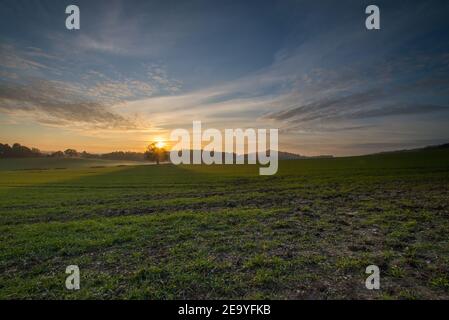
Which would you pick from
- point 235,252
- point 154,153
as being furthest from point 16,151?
point 235,252

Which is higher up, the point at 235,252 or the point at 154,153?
the point at 154,153

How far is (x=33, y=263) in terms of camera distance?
1022 cm

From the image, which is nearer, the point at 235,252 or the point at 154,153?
the point at 235,252

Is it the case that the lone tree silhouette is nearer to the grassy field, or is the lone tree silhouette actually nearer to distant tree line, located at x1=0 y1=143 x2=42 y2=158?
distant tree line, located at x1=0 y1=143 x2=42 y2=158

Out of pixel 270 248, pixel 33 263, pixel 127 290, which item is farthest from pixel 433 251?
pixel 33 263

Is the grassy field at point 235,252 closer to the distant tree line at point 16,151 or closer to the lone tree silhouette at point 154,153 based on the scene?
the lone tree silhouette at point 154,153

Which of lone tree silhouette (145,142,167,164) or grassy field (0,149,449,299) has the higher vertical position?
lone tree silhouette (145,142,167,164)

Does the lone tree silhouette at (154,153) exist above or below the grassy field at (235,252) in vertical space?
above

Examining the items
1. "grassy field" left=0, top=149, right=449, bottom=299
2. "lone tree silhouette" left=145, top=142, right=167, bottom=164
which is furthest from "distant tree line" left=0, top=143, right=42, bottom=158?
"grassy field" left=0, top=149, right=449, bottom=299

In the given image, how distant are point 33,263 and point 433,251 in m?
16.4

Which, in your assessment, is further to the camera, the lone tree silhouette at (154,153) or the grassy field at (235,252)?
the lone tree silhouette at (154,153)

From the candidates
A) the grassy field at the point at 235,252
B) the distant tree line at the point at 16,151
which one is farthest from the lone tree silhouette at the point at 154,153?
the grassy field at the point at 235,252

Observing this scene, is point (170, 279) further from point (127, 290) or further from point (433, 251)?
point (433, 251)

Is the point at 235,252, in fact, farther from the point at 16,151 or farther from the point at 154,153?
the point at 16,151
